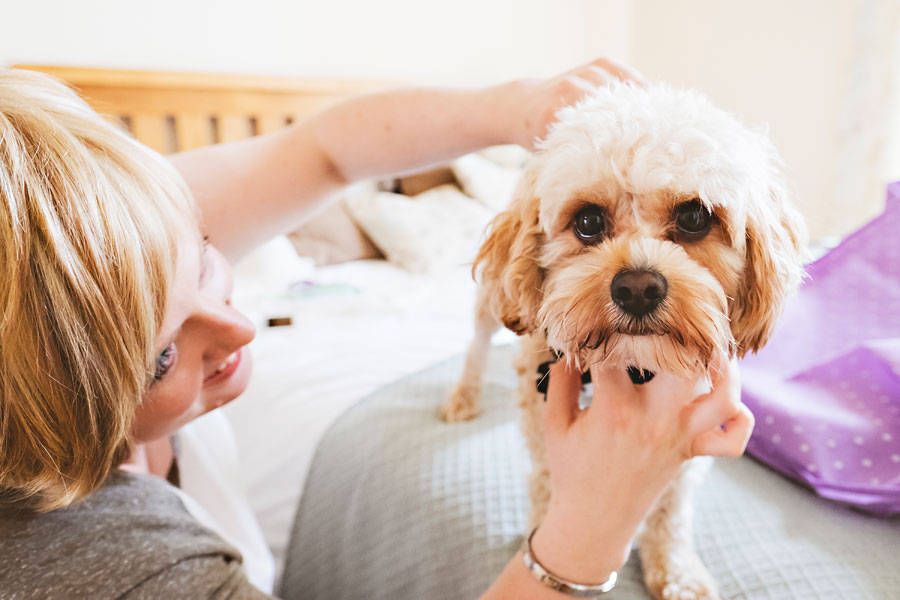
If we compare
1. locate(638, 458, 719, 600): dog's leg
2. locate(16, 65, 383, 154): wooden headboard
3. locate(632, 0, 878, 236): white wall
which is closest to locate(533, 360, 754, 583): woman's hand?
locate(638, 458, 719, 600): dog's leg

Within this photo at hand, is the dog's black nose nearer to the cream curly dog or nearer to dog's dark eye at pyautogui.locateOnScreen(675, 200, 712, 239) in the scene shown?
the cream curly dog

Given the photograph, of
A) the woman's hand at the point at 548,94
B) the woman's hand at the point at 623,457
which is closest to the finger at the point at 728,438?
the woman's hand at the point at 623,457

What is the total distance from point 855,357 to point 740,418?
0.38 m

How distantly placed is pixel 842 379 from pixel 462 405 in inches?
24.2

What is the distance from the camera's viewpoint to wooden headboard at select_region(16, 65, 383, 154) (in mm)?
2133

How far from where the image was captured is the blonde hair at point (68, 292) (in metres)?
0.52

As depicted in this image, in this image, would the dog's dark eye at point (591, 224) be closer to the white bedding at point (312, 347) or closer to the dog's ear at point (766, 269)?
the dog's ear at point (766, 269)

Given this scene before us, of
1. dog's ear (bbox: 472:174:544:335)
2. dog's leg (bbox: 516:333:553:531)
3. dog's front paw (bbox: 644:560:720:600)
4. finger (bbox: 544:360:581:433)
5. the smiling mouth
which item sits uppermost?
dog's ear (bbox: 472:174:544:335)

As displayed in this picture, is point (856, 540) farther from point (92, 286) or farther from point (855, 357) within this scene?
point (92, 286)

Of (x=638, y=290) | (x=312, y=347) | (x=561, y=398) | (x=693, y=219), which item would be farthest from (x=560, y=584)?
(x=312, y=347)

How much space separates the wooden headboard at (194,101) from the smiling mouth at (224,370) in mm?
1517

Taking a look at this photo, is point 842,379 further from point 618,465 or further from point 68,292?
point 68,292

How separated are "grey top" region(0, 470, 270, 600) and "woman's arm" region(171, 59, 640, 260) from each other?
0.53 meters

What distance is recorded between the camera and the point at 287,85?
253cm
